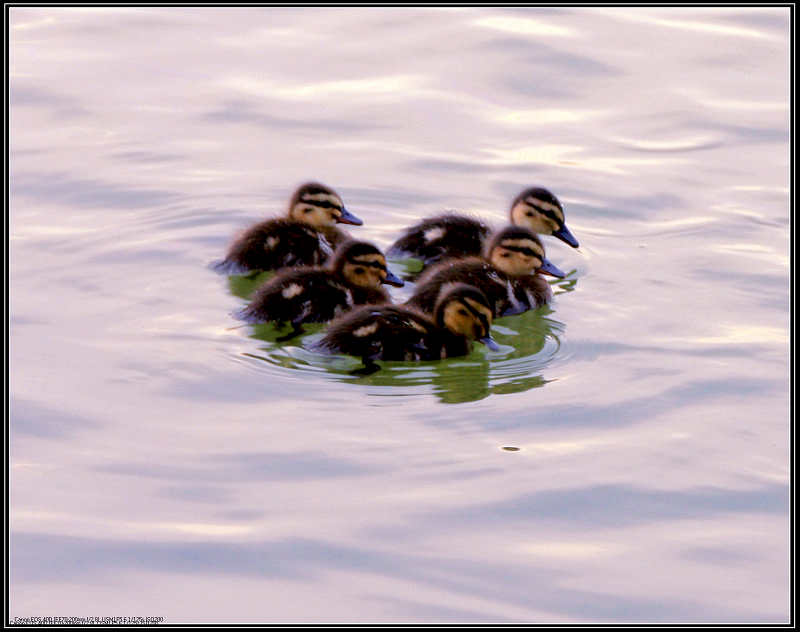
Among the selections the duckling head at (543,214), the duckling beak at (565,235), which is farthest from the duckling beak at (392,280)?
the duckling beak at (565,235)

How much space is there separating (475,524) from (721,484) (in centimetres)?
81

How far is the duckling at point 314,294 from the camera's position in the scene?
218 inches

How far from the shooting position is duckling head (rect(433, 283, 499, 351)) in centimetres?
542

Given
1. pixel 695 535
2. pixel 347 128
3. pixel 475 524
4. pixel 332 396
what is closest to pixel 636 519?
pixel 695 535

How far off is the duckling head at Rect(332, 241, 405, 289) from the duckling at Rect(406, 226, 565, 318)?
17 cm

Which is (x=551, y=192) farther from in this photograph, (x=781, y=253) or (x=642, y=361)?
(x=642, y=361)

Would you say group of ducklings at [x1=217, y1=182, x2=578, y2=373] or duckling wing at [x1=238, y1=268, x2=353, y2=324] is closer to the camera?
group of ducklings at [x1=217, y1=182, x2=578, y2=373]

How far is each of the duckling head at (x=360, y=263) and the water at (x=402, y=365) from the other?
18.0 inches

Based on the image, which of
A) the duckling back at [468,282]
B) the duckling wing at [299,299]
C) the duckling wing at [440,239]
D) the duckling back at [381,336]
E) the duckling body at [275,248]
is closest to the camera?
the duckling back at [381,336]

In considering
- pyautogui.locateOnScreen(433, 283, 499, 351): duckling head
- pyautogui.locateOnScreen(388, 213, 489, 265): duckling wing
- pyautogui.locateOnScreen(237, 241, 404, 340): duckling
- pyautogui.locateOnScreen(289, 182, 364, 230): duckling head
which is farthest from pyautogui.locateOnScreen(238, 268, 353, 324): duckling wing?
pyautogui.locateOnScreen(289, 182, 364, 230): duckling head

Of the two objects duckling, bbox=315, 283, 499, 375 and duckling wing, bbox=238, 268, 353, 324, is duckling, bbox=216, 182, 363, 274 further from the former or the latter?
duckling, bbox=315, 283, 499, 375

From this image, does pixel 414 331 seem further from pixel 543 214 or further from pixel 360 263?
pixel 543 214

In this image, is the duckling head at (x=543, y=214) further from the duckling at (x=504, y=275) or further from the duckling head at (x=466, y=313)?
the duckling head at (x=466, y=313)

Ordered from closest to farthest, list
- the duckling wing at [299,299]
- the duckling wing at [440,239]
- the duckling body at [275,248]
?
the duckling wing at [299,299]
the duckling body at [275,248]
the duckling wing at [440,239]
